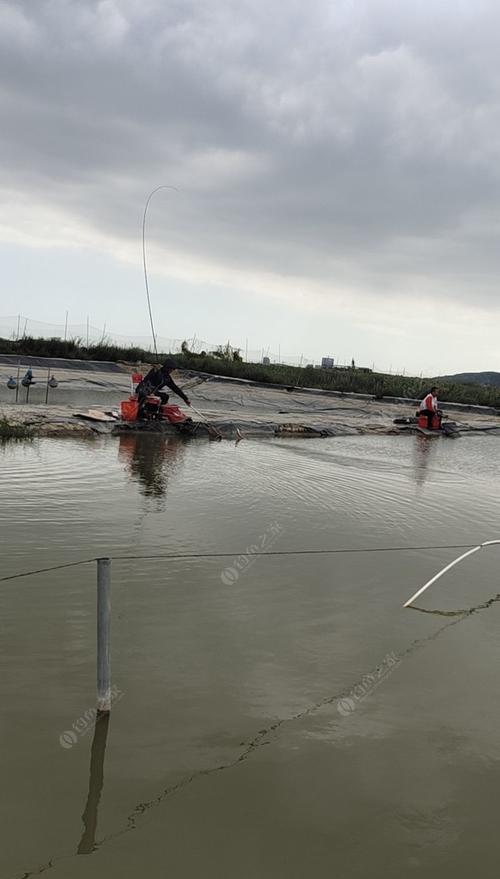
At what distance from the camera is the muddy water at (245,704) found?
278cm

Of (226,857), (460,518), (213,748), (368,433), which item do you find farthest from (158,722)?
(368,433)

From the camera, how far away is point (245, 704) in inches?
149

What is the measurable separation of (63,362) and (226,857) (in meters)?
27.3

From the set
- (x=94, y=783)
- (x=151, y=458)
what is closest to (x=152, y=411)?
(x=151, y=458)

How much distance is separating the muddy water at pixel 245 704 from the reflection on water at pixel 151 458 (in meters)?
1.67

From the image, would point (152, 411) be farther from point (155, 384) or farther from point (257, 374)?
point (257, 374)

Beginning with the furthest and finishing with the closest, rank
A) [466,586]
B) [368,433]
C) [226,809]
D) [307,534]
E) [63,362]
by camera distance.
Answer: [63,362], [368,433], [307,534], [466,586], [226,809]

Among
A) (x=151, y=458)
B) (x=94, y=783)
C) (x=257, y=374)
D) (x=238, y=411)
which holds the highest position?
(x=257, y=374)

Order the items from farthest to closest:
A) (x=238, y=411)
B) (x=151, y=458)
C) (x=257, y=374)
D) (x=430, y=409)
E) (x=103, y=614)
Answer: (x=257, y=374) < (x=238, y=411) < (x=430, y=409) < (x=151, y=458) < (x=103, y=614)

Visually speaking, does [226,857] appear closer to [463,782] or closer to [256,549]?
[463,782]

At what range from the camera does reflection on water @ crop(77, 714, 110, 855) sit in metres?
2.73

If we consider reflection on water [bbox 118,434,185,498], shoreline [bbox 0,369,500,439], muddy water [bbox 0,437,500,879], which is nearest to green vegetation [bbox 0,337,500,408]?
shoreline [bbox 0,369,500,439]

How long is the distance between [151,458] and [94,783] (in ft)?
29.2

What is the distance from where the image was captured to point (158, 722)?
→ 355 cm
